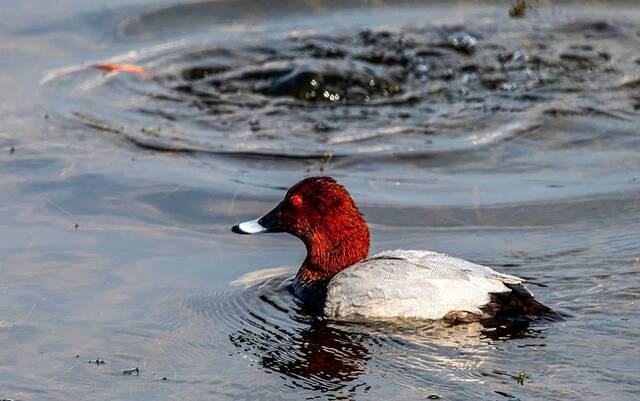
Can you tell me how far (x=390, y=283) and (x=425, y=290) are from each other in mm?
234

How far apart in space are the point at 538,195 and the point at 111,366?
4.51 meters

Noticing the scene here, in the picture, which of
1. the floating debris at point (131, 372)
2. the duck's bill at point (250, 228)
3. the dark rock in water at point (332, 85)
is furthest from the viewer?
the dark rock in water at point (332, 85)

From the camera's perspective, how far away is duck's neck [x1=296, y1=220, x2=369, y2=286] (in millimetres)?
8703

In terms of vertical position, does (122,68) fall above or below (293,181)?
above

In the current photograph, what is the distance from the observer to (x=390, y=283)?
26.4 feet

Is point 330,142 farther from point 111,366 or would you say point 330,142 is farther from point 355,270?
point 111,366

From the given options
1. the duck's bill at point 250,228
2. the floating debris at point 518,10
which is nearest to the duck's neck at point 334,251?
the duck's bill at point 250,228

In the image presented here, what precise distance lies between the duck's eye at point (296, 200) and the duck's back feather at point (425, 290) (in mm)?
926

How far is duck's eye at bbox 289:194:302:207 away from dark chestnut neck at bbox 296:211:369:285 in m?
0.26

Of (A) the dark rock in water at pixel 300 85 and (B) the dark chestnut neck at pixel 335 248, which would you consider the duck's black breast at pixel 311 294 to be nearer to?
(B) the dark chestnut neck at pixel 335 248

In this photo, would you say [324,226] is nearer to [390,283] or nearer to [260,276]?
[260,276]

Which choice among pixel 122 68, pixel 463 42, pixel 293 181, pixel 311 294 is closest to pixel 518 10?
pixel 463 42

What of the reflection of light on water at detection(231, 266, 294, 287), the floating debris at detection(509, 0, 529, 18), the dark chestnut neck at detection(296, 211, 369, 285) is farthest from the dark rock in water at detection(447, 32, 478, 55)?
the dark chestnut neck at detection(296, 211, 369, 285)

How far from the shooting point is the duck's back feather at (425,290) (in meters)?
7.95
